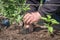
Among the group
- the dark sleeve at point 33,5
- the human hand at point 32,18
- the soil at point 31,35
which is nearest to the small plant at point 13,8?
the dark sleeve at point 33,5

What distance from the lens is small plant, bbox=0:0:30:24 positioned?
2465 millimetres

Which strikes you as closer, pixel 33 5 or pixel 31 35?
pixel 31 35

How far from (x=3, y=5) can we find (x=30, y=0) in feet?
1.08

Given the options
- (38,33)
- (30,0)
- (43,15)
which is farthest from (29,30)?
(30,0)

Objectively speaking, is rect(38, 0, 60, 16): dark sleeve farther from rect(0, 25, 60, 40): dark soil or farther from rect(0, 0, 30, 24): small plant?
rect(0, 0, 30, 24): small plant

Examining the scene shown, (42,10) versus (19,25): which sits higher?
(42,10)

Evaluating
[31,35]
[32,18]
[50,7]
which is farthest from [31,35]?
[50,7]

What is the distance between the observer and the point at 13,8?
261 cm

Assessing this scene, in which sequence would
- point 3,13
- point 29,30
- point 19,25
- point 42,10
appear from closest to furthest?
point 42,10 → point 29,30 → point 19,25 → point 3,13

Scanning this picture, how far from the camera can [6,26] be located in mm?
2527

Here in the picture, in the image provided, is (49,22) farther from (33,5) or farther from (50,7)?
(33,5)

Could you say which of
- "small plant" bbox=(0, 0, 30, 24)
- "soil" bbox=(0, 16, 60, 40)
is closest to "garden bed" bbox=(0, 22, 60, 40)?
"soil" bbox=(0, 16, 60, 40)

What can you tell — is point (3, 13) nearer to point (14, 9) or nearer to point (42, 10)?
point (14, 9)

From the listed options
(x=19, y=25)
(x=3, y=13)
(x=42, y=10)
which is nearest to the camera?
(x=42, y=10)
